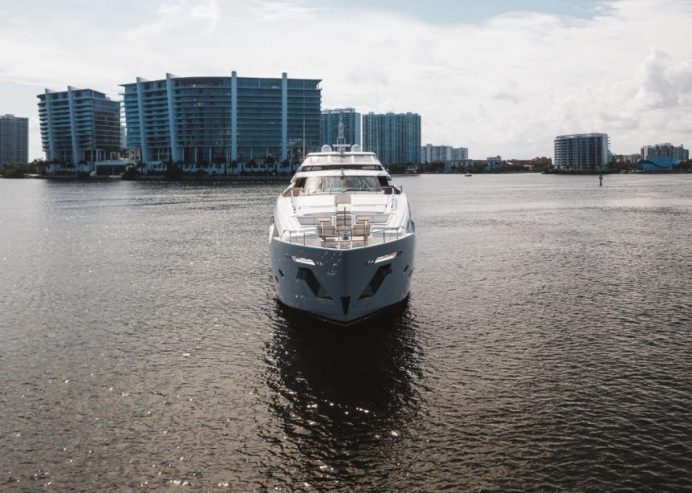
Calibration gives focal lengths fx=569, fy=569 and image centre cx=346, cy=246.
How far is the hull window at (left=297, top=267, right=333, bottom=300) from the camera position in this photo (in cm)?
2317

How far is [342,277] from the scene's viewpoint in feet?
72.9

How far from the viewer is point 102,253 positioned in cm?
4716

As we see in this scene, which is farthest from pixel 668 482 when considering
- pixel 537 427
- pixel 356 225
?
pixel 356 225

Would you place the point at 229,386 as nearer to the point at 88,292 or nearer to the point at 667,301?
the point at 88,292

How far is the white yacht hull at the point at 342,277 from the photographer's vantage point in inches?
875

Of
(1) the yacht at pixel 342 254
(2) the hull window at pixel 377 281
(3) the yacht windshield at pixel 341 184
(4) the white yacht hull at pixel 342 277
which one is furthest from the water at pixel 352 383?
(3) the yacht windshield at pixel 341 184

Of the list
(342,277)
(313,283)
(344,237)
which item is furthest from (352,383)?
(344,237)

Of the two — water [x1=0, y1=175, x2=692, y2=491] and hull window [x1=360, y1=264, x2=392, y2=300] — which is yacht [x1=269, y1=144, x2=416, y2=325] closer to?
hull window [x1=360, y1=264, x2=392, y2=300]

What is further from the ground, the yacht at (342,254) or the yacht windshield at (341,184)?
the yacht windshield at (341,184)

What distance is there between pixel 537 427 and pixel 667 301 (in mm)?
17041

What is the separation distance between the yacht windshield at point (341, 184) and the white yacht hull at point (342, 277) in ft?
24.7

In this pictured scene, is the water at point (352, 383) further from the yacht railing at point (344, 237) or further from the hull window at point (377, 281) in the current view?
the yacht railing at point (344, 237)

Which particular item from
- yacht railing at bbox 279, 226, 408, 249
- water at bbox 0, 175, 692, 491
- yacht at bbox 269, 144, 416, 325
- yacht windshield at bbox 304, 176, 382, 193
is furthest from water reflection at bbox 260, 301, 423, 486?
yacht windshield at bbox 304, 176, 382, 193

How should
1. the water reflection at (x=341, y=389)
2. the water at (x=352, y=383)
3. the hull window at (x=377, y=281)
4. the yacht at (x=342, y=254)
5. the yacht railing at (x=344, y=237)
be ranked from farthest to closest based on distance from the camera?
the hull window at (x=377, y=281), the yacht railing at (x=344, y=237), the yacht at (x=342, y=254), the water reflection at (x=341, y=389), the water at (x=352, y=383)
